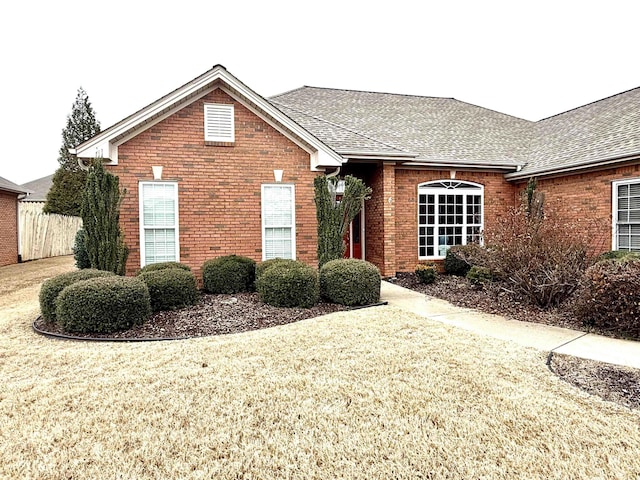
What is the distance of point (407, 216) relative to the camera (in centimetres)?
1299

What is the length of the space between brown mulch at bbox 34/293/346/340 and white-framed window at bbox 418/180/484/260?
632 centimetres

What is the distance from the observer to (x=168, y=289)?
7.49 metres

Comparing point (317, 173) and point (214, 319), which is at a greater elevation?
point (317, 173)

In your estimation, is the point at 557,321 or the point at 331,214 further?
the point at 331,214

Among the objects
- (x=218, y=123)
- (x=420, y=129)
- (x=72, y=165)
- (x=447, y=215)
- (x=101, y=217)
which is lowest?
(x=101, y=217)

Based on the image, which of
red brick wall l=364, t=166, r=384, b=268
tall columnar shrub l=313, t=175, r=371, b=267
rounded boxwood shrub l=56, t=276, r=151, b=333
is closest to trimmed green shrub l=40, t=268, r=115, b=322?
rounded boxwood shrub l=56, t=276, r=151, b=333

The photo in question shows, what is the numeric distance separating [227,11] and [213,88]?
3.79 meters

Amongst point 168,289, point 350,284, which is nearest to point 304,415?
point 350,284

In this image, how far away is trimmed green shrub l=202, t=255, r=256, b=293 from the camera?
906cm

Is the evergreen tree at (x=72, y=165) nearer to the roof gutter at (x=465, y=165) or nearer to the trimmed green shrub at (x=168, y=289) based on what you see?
the roof gutter at (x=465, y=165)

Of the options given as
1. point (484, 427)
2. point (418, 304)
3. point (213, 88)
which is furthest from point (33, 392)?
point (213, 88)

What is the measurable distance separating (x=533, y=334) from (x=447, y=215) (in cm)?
762

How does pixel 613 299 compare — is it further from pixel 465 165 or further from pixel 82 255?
pixel 82 255

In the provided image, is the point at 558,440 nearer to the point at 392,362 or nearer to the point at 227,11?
Answer: the point at 392,362
